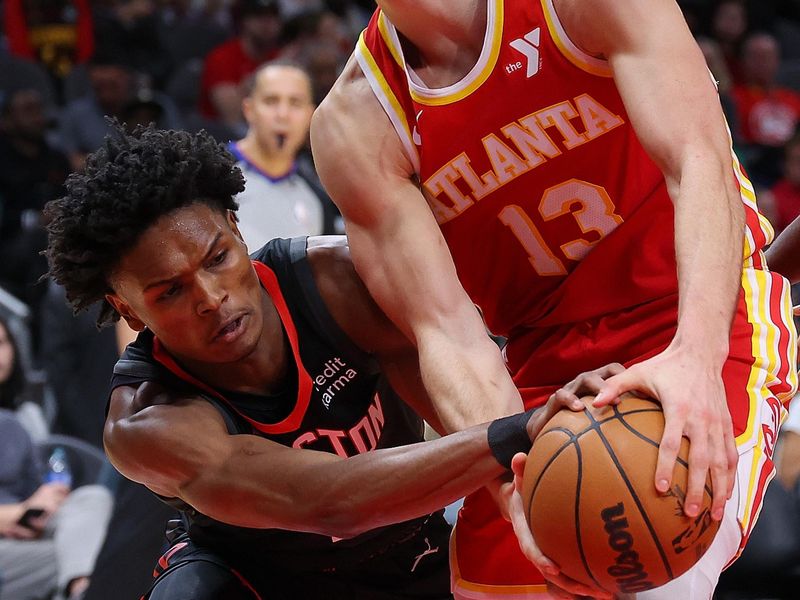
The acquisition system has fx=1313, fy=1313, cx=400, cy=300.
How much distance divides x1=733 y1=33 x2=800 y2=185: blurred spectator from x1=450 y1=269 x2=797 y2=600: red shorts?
5.49 meters

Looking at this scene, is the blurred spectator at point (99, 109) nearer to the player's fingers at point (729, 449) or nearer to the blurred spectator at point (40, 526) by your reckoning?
the blurred spectator at point (40, 526)

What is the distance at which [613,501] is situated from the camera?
2236 mm

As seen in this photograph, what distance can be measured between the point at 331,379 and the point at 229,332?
1.11 ft

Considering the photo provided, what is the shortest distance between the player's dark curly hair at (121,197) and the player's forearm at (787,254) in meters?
1.44

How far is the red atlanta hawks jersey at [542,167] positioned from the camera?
9.27ft

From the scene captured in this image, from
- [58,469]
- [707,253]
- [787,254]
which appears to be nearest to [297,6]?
[58,469]

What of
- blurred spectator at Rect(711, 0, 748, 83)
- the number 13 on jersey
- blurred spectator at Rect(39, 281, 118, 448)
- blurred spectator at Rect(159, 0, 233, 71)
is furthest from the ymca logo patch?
blurred spectator at Rect(711, 0, 748, 83)

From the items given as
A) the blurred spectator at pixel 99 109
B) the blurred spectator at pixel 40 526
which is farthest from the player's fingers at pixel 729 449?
the blurred spectator at pixel 99 109

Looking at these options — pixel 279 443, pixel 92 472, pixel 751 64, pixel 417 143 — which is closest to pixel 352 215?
pixel 417 143

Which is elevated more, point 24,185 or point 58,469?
point 24,185

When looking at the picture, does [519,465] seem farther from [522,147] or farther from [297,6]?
[297,6]

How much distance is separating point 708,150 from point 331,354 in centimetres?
109

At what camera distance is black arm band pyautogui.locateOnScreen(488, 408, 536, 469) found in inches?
95.7

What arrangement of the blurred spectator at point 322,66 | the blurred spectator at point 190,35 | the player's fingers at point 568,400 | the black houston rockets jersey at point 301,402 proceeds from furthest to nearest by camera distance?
the blurred spectator at point 190,35, the blurred spectator at point 322,66, the black houston rockets jersey at point 301,402, the player's fingers at point 568,400
